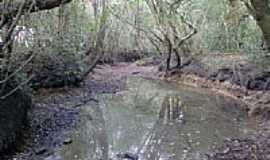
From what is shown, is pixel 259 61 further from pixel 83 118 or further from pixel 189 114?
pixel 83 118

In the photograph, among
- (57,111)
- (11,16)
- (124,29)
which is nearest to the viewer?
(11,16)

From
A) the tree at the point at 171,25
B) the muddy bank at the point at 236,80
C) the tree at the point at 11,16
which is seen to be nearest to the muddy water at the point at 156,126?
the muddy bank at the point at 236,80

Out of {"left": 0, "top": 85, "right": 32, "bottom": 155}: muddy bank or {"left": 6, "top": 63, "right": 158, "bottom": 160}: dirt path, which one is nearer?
{"left": 0, "top": 85, "right": 32, "bottom": 155}: muddy bank

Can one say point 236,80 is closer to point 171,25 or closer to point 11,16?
point 171,25

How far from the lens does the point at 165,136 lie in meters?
11.4

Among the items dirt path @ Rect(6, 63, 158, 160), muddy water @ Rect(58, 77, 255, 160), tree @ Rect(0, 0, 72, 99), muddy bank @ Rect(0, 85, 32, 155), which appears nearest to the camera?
tree @ Rect(0, 0, 72, 99)

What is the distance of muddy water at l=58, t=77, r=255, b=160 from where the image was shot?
392 inches

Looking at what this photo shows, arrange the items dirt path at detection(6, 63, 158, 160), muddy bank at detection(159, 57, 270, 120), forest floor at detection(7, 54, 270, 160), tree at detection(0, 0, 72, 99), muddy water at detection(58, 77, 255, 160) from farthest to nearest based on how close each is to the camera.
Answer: muddy bank at detection(159, 57, 270, 120), muddy water at detection(58, 77, 255, 160), dirt path at detection(6, 63, 158, 160), forest floor at detection(7, 54, 270, 160), tree at detection(0, 0, 72, 99)

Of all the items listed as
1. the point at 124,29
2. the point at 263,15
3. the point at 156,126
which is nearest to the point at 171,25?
the point at 124,29

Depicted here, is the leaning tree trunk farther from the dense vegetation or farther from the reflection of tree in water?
the dense vegetation

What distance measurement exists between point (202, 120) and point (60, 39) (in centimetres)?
625

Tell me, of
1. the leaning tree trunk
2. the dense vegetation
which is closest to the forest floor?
the dense vegetation

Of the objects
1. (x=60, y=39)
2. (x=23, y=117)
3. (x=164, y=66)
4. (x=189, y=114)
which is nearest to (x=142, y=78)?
(x=164, y=66)

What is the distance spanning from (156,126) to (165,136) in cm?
119
